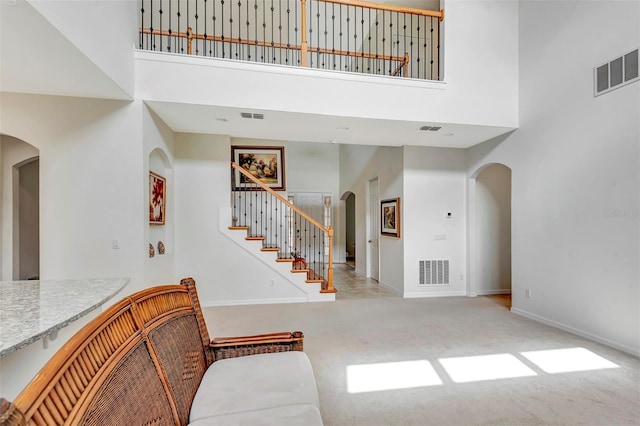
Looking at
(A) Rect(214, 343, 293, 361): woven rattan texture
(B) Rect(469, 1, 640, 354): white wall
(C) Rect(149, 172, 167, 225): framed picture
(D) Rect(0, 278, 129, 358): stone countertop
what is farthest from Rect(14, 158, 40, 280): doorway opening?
(B) Rect(469, 1, 640, 354): white wall

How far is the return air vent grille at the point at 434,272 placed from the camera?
553 cm

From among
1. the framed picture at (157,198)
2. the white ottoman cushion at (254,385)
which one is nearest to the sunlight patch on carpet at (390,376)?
the white ottoman cushion at (254,385)

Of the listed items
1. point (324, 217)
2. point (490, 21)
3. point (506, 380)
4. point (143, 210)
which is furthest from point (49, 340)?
point (324, 217)

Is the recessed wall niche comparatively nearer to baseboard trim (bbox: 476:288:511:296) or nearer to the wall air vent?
the wall air vent

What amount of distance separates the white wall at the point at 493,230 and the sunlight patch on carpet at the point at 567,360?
2529 mm

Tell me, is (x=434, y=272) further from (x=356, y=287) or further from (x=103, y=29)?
(x=103, y=29)

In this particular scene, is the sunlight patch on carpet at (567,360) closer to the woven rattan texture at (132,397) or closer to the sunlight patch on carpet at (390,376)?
the sunlight patch on carpet at (390,376)

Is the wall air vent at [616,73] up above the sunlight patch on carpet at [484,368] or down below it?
above

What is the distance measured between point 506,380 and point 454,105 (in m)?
3.45

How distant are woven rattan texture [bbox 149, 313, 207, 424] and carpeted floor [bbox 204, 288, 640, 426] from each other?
1.06m

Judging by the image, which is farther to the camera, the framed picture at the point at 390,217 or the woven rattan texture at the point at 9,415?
the framed picture at the point at 390,217

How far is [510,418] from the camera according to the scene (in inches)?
83.6

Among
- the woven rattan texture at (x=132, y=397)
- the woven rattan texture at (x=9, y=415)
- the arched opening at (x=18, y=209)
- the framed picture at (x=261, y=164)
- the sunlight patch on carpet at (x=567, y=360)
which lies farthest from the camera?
the framed picture at (x=261, y=164)

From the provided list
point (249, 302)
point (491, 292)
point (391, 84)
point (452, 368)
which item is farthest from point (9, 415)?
point (491, 292)
